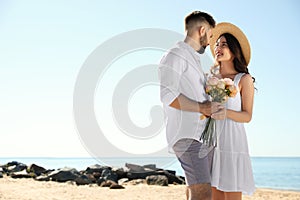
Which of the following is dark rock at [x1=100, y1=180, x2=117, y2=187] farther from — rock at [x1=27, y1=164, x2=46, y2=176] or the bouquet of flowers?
the bouquet of flowers

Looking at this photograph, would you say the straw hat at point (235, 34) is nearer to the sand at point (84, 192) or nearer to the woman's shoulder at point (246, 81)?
the woman's shoulder at point (246, 81)

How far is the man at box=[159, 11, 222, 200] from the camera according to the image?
3.13m

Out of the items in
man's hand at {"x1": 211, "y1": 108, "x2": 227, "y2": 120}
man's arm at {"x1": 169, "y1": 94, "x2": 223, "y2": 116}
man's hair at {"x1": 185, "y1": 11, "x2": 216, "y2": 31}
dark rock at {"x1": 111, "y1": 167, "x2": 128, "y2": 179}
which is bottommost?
dark rock at {"x1": 111, "y1": 167, "x2": 128, "y2": 179}

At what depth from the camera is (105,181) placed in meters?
12.0

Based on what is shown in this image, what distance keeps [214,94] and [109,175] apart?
9.68 metres

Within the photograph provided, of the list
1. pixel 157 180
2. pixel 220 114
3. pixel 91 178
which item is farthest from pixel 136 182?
pixel 220 114

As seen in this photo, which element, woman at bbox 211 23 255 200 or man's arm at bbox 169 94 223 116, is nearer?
man's arm at bbox 169 94 223 116

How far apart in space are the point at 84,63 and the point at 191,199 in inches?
59.2

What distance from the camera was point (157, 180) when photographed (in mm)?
12000

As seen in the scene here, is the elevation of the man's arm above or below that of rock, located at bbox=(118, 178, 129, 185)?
above

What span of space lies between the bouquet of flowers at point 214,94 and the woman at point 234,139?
4.0 inches

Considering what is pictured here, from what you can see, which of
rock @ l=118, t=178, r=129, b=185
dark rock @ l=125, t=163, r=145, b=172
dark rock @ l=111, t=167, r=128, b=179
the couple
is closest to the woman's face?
the couple

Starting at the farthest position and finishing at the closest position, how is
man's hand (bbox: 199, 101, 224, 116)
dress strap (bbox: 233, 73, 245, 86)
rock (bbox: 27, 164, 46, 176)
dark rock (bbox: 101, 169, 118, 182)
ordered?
rock (bbox: 27, 164, 46, 176) < dark rock (bbox: 101, 169, 118, 182) < dress strap (bbox: 233, 73, 245, 86) < man's hand (bbox: 199, 101, 224, 116)

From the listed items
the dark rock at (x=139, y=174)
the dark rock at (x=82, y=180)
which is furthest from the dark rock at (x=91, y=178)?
the dark rock at (x=139, y=174)
